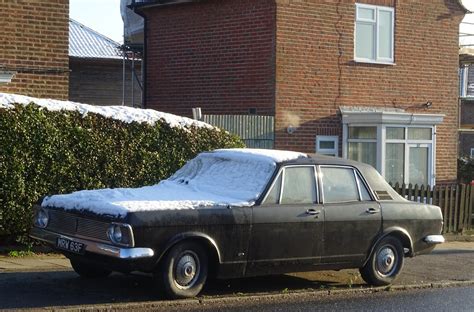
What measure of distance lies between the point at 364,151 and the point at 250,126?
3.86 metres

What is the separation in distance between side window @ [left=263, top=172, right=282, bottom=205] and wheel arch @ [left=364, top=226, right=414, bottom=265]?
1.63 m

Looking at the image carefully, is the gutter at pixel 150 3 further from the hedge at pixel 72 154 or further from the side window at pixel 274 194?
the side window at pixel 274 194

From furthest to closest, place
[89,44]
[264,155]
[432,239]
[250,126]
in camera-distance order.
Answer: [89,44] → [250,126] → [432,239] → [264,155]

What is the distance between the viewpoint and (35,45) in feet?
48.8

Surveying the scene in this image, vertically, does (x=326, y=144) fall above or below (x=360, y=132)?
below

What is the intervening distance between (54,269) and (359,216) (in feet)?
12.9

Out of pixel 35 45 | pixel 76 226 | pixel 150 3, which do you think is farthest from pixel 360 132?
pixel 76 226

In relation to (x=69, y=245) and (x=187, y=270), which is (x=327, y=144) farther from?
(x=69, y=245)

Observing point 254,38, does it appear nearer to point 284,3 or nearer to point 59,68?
point 284,3

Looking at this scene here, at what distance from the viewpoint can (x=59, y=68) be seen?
49.6 ft

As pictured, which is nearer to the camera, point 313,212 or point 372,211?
point 313,212

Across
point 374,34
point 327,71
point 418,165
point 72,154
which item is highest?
point 374,34

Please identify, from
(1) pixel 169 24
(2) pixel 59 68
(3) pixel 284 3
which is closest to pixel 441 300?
(2) pixel 59 68

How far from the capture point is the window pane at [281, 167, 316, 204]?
10.0 m
